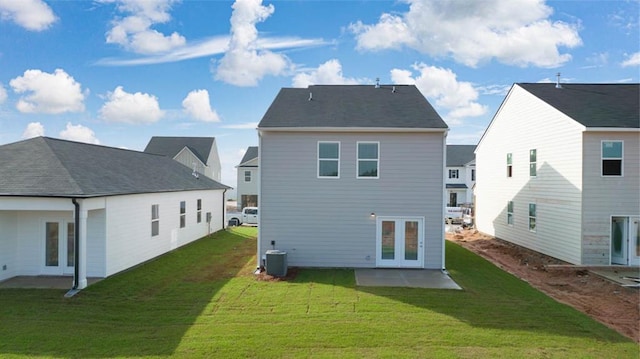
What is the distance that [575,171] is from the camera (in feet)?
43.9

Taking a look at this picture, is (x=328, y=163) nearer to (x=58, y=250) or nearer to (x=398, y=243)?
(x=398, y=243)

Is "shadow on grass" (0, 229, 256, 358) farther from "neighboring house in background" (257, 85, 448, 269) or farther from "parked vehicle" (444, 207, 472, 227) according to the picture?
"parked vehicle" (444, 207, 472, 227)

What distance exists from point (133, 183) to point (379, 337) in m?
11.4

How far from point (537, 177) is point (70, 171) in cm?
1921

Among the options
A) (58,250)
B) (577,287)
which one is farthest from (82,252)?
(577,287)

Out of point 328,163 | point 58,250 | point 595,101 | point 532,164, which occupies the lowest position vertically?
point 58,250

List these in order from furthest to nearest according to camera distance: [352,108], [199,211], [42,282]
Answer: [199,211] → [352,108] → [42,282]

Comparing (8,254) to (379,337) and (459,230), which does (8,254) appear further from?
(459,230)

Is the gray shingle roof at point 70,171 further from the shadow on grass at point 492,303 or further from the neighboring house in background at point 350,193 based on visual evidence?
→ the shadow on grass at point 492,303

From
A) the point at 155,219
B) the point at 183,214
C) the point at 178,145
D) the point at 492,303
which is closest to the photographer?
the point at 492,303

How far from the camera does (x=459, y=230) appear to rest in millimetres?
24609

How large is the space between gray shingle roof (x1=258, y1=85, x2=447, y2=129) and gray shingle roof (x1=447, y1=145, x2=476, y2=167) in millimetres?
28173

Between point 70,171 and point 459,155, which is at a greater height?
point 459,155

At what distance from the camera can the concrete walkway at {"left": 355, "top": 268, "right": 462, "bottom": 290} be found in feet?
34.3
